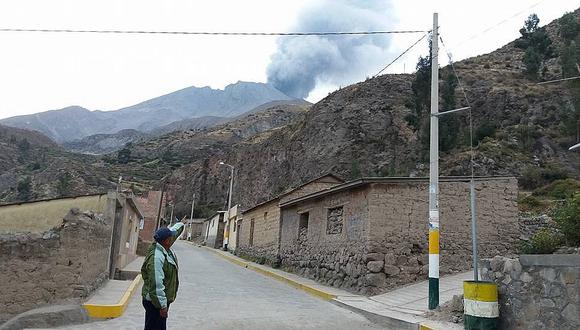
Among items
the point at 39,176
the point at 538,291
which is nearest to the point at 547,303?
the point at 538,291

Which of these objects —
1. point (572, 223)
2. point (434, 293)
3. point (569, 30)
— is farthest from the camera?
point (569, 30)

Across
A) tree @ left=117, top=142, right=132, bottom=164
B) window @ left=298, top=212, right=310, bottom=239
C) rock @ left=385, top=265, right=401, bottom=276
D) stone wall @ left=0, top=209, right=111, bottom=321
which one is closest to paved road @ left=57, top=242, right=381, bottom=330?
stone wall @ left=0, top=209, right=111, bottom=321

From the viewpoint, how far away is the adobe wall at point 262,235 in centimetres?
2351

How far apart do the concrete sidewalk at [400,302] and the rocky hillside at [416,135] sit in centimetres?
2331

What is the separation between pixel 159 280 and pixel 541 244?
11818 millimetres

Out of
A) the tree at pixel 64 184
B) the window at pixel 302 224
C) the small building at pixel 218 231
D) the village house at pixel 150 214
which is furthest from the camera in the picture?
the tree at pixel 64 184

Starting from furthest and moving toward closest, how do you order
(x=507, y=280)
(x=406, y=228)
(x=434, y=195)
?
(x=406, y=228) → (x=434, y=195) → (x=507, y=280)

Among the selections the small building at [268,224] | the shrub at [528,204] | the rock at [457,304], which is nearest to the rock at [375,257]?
the rock at [457,304]

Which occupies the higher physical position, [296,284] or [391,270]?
[391,270]

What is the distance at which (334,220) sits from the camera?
15.6 metres

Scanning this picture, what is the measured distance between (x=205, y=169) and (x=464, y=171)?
66.7 metres

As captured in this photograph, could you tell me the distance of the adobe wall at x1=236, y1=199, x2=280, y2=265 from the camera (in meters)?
23.5

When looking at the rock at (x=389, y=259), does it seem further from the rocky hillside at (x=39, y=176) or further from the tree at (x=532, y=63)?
the tree at (x=532, y=63)

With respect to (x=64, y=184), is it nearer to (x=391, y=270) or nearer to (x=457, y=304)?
(x=391, y=270)
